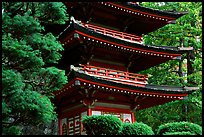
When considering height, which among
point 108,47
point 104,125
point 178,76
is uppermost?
point 178,76

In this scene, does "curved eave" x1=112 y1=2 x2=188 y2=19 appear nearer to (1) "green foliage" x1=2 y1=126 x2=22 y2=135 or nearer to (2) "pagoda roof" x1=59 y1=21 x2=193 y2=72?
(2) "pagoda roof" x1=59 y1=21 x2=193 y2=72

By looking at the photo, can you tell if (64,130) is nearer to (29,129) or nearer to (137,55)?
(29,129)

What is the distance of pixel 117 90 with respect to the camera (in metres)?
14.6

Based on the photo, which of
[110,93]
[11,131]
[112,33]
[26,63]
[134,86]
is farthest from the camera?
[112,33]

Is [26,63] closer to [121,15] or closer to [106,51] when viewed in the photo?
[106,51]

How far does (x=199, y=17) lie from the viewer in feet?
76.6

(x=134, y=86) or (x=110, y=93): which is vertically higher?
(x=134, y=86)

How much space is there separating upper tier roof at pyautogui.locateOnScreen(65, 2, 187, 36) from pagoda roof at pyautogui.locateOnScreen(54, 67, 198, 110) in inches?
149

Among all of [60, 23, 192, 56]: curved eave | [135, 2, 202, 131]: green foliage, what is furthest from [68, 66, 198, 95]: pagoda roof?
[135, 2, 202, 131]: green foliage

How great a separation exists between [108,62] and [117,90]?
2.58 meters

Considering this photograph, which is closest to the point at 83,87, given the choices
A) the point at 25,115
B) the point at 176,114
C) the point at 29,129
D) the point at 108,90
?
the point at 108,90

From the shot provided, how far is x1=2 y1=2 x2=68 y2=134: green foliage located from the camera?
8.82 metres

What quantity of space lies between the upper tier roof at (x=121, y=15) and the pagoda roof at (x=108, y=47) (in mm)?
1283

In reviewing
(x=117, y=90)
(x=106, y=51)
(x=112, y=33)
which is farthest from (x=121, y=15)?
(x=117, y=90)
